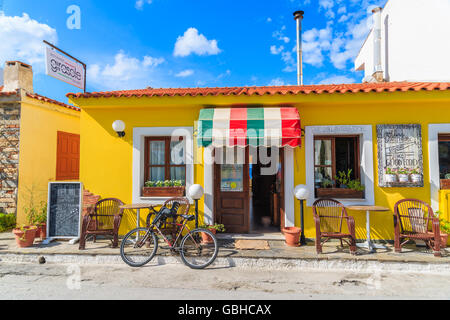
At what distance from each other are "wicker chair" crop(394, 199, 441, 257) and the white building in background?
582 cm

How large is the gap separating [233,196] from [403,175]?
4437 millimetres

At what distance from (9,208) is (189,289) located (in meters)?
7.40

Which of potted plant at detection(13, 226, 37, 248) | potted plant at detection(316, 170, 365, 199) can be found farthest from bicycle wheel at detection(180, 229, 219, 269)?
potted plant at detection(13, 226, 37, 248)

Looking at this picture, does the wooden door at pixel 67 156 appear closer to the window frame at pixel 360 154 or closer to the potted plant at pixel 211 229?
the potted plant at pixel 211 229

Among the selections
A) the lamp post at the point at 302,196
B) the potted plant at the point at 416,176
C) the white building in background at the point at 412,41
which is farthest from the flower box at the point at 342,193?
the white building in background at the point at 412,41

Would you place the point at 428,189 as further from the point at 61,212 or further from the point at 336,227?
the point at 61,212

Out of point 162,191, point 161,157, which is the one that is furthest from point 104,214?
point 161,157

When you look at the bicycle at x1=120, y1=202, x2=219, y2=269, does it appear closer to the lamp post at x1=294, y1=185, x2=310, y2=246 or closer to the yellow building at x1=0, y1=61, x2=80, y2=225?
the lamp post at x1=294, y1=185, x2=310, y2=246

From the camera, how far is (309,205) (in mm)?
6586

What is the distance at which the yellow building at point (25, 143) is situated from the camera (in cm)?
806

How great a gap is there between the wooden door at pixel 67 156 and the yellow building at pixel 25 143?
64 mm

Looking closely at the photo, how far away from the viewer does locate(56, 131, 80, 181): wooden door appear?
975 cm

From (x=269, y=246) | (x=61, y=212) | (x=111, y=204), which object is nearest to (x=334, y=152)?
(x=269, y=246)

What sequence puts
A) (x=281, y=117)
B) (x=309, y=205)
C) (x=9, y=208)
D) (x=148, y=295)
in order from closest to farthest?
(x=148, y=295), (x=281, y=117), (x=309, y=205), (x=9, y=208)
